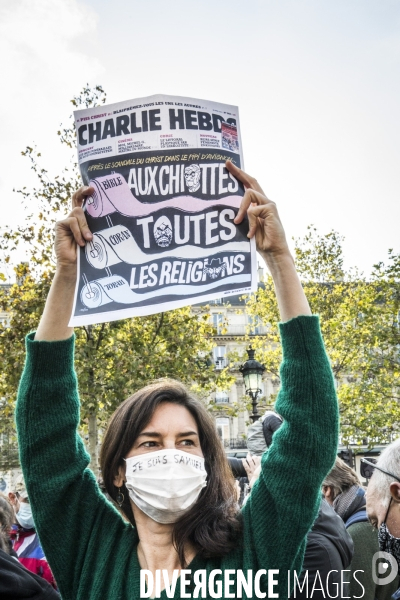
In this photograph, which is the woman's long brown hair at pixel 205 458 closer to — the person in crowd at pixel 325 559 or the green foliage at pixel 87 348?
the person in crowd at pixel 325 559

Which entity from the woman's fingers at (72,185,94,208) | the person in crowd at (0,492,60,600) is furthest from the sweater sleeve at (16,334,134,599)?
the person in crowd at (0,492,60,600)

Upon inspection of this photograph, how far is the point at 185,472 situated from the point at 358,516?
289 centimetres

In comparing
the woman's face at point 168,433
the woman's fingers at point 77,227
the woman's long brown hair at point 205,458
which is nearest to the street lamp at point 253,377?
the woman's long brown hair at point 205,458

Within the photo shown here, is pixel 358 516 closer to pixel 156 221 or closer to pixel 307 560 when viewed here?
pixel 307 560

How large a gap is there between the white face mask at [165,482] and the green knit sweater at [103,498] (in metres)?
0.12

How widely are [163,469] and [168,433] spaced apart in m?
0.16

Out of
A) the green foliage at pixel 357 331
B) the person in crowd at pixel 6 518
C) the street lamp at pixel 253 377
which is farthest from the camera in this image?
the green foliage at pixel 357 331

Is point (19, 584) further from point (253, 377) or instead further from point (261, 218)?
point (253, 377)

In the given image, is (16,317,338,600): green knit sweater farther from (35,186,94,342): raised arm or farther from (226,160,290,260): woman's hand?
(226,160,290,260): woman's hand

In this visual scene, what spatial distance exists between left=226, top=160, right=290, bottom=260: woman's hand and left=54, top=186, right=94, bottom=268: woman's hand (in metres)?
0.60

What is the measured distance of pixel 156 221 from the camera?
8.78 feet

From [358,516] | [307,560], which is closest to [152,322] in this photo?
[358,516]

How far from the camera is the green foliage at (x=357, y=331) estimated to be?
2391cm

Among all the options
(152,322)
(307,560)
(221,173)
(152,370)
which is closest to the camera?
(221,173)
